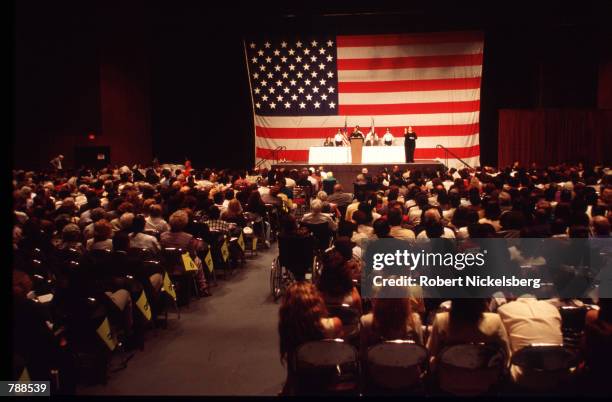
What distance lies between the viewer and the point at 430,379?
12.2ft

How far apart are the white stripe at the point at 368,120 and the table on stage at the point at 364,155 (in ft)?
5.16

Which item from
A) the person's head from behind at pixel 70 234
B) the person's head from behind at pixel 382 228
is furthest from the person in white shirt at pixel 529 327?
the person's head from behind at pixel 70 234

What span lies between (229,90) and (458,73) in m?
7.91

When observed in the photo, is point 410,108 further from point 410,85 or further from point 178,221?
point 178,221

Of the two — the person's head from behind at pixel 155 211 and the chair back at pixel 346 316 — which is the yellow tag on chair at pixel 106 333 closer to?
the chair back at pixel 346 316

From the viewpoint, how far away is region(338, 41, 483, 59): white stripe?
18844 millimetres

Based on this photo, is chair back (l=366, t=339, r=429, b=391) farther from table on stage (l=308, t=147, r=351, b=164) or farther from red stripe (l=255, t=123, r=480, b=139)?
red stripe (l=255, t=123, r=480, b=139)

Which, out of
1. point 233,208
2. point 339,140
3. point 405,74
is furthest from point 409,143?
point 233,208

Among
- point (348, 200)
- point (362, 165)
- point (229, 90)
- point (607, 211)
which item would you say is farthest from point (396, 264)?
point (229, 90)

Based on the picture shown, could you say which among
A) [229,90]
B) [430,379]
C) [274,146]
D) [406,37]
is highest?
[406,37]

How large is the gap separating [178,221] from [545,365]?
4634 mm

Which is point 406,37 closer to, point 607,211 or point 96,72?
point 96,72

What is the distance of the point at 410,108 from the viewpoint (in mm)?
19219

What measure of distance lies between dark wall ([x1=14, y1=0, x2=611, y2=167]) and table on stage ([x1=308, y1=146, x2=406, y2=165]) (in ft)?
13.2
